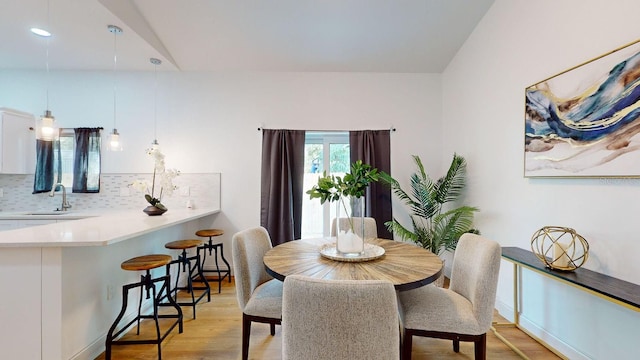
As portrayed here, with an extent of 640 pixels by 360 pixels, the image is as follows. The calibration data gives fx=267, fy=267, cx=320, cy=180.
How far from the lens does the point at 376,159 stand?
3605mm

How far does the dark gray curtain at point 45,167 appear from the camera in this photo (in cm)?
343

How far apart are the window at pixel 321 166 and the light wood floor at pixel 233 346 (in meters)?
1.56

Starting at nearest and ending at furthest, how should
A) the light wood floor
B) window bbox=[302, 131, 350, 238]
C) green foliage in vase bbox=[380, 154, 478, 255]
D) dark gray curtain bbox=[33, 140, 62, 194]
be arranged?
the light wood floor → green foliage in vase bbox=[380, 154, 478, 255] → dark gray curtain bbox=[33, 140, 62, 194] → window bbox=[302, 131, 350, 238]

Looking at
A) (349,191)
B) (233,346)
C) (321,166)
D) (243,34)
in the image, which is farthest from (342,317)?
(243,34)

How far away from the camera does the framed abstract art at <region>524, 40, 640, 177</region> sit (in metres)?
1.50

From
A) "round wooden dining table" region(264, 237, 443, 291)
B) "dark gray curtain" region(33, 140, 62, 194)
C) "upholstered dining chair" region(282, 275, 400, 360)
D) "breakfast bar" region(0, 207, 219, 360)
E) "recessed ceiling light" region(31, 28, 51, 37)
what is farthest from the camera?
"dark gray curtain" region(33, 140, 62, 194)

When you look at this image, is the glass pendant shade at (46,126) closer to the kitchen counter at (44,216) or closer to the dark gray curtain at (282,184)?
the kitchen counter at (44,216)

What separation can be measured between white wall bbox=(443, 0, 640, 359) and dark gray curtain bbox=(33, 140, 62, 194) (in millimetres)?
5213

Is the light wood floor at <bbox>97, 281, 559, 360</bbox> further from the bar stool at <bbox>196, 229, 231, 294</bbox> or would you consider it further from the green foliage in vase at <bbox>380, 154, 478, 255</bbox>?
the green foliage in vase at <bbox>380, 154, 478, 255</bbox>

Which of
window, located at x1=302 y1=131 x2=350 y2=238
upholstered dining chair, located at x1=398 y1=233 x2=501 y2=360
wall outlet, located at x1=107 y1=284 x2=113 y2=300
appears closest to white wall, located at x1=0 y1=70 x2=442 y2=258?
window, located at x1=302 y1=131 x2=350 y2=238

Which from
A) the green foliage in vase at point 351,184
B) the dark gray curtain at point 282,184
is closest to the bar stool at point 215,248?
the dark gray curtain at point 282,184

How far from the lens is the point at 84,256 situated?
6.09ft

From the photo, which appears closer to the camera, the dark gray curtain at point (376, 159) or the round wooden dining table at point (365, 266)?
the round wooden dining table at point (365, 266)

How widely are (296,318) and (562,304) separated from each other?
2100mm
